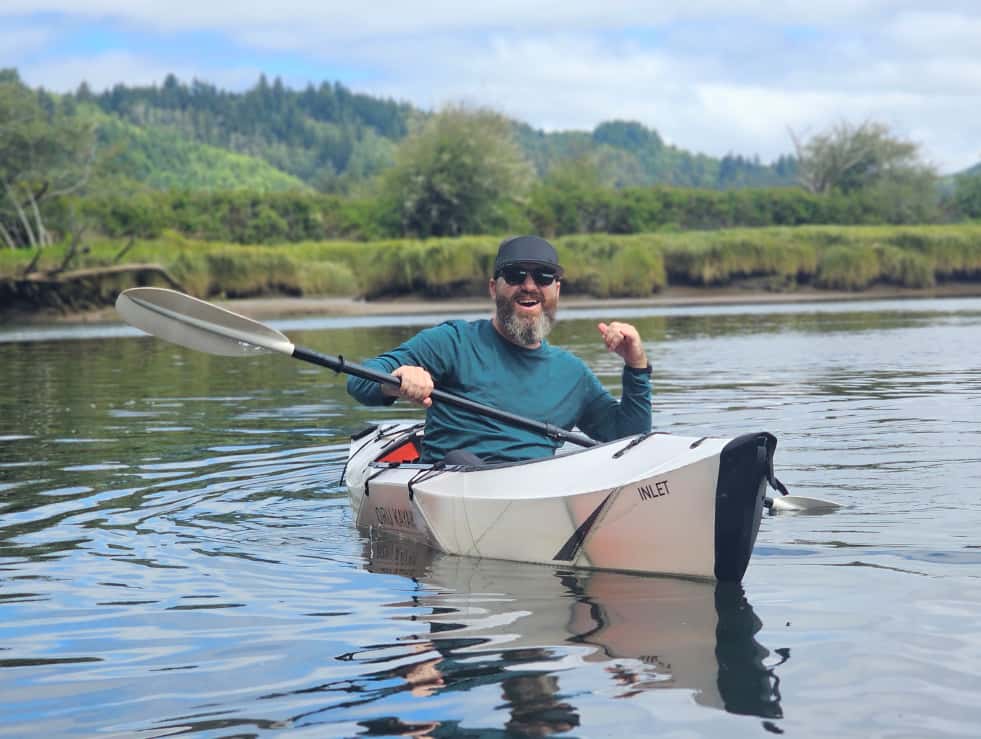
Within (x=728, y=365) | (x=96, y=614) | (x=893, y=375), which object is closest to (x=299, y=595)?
(x=96, y=614)

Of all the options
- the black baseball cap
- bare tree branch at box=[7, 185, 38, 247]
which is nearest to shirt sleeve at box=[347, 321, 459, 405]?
the black baseball cap

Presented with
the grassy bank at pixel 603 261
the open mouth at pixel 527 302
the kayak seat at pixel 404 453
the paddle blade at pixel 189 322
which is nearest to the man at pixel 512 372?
the open mouth at pixel 527 302

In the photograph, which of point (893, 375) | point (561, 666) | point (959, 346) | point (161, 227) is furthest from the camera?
point (161, 227)

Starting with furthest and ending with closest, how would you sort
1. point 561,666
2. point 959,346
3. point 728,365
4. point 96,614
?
point 959,346, point 728,365, point 96,614, point 561,666

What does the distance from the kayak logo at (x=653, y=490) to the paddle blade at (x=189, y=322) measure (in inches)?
109

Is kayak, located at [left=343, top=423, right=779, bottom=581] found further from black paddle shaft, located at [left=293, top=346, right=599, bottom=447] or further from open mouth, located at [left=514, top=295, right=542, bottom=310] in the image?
open mouth, located at [left=514, top=295, right=542, bottom=310]

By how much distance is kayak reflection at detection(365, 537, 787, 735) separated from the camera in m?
4.54

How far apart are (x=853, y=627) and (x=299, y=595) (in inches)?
93.1

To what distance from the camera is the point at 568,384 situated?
24.1 ft

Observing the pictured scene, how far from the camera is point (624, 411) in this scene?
7.35 metres

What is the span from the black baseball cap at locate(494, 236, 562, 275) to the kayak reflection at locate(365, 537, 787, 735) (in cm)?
151

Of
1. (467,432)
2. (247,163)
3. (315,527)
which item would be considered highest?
(247,163)

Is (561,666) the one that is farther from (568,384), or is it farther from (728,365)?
(728,365)

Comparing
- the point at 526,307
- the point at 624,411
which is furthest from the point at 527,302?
the point at 624,411
